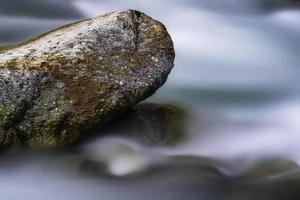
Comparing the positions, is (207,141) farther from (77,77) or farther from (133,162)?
(77,77)

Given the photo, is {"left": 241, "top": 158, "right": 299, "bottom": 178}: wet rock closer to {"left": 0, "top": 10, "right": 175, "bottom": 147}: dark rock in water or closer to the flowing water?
the flowing water

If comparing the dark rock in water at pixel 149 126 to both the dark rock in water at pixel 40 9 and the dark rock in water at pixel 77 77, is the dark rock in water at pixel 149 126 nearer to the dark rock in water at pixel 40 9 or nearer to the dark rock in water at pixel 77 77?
the dark rock in water at pixel 77 77

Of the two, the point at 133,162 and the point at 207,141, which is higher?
the point at 207,141

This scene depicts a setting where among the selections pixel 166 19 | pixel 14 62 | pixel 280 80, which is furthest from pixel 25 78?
pixel 166 19

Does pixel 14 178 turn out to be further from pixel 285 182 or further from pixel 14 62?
pixel 285 182

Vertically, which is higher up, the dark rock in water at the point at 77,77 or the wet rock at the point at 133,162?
the dark rock in water at the point at 77,77

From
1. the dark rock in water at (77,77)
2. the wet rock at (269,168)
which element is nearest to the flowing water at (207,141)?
the wet rock at (269,168)

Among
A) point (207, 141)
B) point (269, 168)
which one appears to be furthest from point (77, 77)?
point (269, 168)

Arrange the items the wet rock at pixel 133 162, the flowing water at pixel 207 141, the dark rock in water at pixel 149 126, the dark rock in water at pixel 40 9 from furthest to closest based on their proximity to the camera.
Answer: the dark rock in water at pixel 40 9, the dark rock in water at pixel 149 126, the wet rock at pixel 133 162, the flowing water at pixel 207 141
